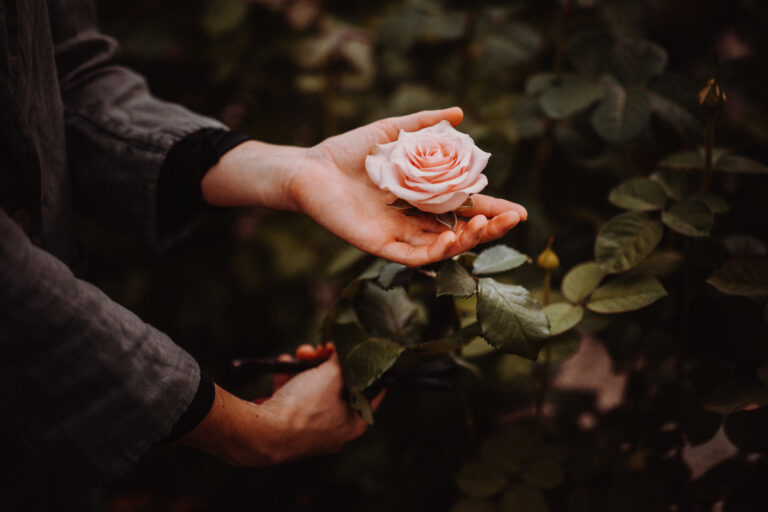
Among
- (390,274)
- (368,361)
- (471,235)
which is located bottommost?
(368,361)

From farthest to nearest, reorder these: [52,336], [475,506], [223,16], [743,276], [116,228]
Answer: [223,16] → [116,228] → [475,506] → [743,276] → [52,336]

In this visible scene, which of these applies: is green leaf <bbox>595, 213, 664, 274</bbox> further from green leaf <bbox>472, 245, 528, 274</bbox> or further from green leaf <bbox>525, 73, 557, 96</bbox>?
green leaf <bbox>525, 73, 557, 96</bbox>

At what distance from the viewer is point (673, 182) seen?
34.1 inches

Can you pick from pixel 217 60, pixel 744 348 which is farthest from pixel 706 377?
pixel 217 60

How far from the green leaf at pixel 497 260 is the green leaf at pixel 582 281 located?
16 centimetres

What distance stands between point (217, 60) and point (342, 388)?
3.93 feet

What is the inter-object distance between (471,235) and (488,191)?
0.51m

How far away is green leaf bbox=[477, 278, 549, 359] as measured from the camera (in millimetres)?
664

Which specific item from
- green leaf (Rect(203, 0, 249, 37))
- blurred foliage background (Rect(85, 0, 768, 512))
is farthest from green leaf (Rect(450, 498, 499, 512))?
green leaf (Rect(203, 0, 249, 37))

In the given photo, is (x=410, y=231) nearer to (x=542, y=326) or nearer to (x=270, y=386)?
(x=542, y=326)

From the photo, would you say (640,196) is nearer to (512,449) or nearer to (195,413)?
(512,449)

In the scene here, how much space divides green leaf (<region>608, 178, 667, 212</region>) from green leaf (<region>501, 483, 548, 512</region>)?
1.59 ft

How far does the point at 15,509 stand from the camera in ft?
2.56

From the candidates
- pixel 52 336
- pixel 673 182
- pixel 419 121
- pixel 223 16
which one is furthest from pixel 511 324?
pixel 223 16
